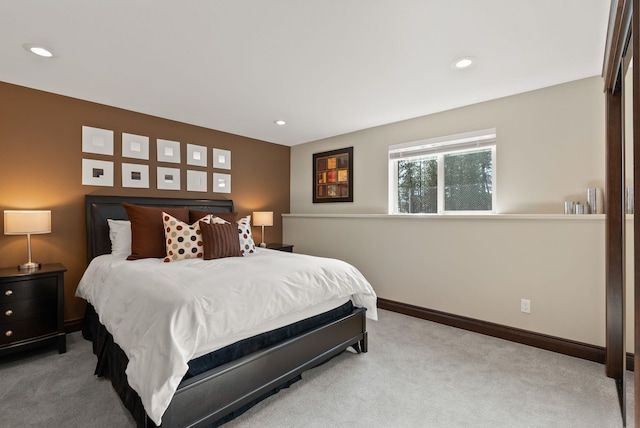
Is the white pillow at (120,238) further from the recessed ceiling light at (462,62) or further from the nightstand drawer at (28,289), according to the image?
the recessed ceiling light at (462,62)

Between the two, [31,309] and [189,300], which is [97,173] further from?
[189,300]

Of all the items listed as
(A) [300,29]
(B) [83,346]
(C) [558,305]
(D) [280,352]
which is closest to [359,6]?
(A) [300,29]

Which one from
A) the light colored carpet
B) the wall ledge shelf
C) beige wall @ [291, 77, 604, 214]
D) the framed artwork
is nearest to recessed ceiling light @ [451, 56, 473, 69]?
beige wall @ [291, 77, 604, 214]

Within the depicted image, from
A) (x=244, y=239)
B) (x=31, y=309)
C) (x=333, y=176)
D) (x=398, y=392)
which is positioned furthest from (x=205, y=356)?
(x=333, y=176)

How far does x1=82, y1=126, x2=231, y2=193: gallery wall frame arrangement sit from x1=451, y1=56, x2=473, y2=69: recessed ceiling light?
3.12 m

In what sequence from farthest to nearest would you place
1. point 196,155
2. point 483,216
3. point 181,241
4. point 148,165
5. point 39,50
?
point 196,155 < point 148,165 < point 483,216 < point 181,241 < point 39,50

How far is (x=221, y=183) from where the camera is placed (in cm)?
428

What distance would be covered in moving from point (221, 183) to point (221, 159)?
13.3 inches

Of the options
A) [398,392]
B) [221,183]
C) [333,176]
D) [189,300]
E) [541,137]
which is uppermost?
[541,137]

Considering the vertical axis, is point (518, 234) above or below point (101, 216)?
below

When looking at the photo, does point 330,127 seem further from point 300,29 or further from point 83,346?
point 83,346

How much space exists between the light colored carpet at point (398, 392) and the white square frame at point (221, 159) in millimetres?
2536

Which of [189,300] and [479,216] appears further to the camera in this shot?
[479,216]

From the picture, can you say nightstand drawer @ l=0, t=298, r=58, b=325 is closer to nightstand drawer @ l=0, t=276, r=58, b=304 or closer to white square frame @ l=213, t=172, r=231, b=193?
nightstand drawer @ l=0, t=276, r=58, b=304
